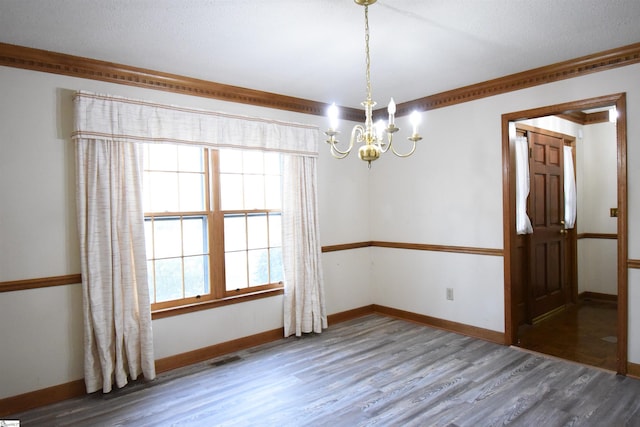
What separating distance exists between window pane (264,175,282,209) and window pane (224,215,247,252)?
0.36 m

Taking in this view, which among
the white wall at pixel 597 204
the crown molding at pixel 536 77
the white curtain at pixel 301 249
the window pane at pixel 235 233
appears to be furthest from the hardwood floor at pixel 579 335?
the window pane at pixel 235 233

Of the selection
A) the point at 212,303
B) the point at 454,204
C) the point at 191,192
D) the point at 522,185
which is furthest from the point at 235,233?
the point at 522,185

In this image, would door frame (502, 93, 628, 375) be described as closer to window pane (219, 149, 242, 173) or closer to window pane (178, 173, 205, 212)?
window pane (219, 149, 242, 173)

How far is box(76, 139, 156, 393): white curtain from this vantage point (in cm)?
292

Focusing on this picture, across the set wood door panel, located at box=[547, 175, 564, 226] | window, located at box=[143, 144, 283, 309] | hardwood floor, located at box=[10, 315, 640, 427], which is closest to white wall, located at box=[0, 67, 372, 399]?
hardwood floor, located at box=[10, 315, 640, 427]

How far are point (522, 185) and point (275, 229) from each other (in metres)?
2.73

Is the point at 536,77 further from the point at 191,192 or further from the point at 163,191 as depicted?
the point at 163,191

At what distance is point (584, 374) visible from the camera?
3.13m

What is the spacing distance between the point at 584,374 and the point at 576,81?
7.91ft

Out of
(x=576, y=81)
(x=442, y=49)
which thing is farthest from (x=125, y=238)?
(x=576, y=81)

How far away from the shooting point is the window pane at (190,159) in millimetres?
3539

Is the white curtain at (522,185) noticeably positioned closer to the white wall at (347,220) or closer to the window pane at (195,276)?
the white wall at (347,220)

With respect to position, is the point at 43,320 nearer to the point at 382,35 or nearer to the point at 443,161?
the point at 382,35

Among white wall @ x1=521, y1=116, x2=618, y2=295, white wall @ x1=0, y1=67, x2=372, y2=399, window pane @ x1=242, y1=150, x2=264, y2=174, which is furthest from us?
white wall @ x1=521, y1=116, x2=618, y2=295
